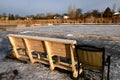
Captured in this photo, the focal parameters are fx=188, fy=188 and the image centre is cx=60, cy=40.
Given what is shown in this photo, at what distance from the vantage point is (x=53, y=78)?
536 centimetres

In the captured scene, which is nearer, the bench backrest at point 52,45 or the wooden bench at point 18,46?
the bench backrest at point 52,45

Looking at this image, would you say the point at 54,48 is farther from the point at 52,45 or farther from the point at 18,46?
the point at 18,46

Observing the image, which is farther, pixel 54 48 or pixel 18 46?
pixel 18 46

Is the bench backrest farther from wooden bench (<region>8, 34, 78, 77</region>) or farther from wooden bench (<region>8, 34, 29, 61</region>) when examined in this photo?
wooden bench (<region>8, 34, 29, 61</region>)

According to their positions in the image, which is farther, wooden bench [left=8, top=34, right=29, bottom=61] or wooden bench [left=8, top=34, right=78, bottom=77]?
wooden bench [left=8, top=34, right=29, bottom=61]

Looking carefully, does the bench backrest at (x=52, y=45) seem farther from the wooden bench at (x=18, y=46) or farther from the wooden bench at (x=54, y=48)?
the wooden bench at (x=18, y=46)

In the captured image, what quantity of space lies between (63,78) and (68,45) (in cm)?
97

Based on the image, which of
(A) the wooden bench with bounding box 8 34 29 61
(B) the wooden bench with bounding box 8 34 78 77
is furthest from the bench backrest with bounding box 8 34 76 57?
(A) the wooden bench with bounding box 8 34 29 61

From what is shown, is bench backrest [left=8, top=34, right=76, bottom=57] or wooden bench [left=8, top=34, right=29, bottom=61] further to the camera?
wooden bench [left=8, top=34, right=29, bottom=61]

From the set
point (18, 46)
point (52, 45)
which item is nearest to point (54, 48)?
point (52, 45)

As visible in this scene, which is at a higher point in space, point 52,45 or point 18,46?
point 52,45

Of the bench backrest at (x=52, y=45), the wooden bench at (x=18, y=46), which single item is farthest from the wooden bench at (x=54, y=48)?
the wooden bench at (x=18, y=46)

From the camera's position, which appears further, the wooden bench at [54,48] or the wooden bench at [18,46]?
the wooden bench at [18,46]

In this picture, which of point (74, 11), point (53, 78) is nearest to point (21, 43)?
point (53, 78)
